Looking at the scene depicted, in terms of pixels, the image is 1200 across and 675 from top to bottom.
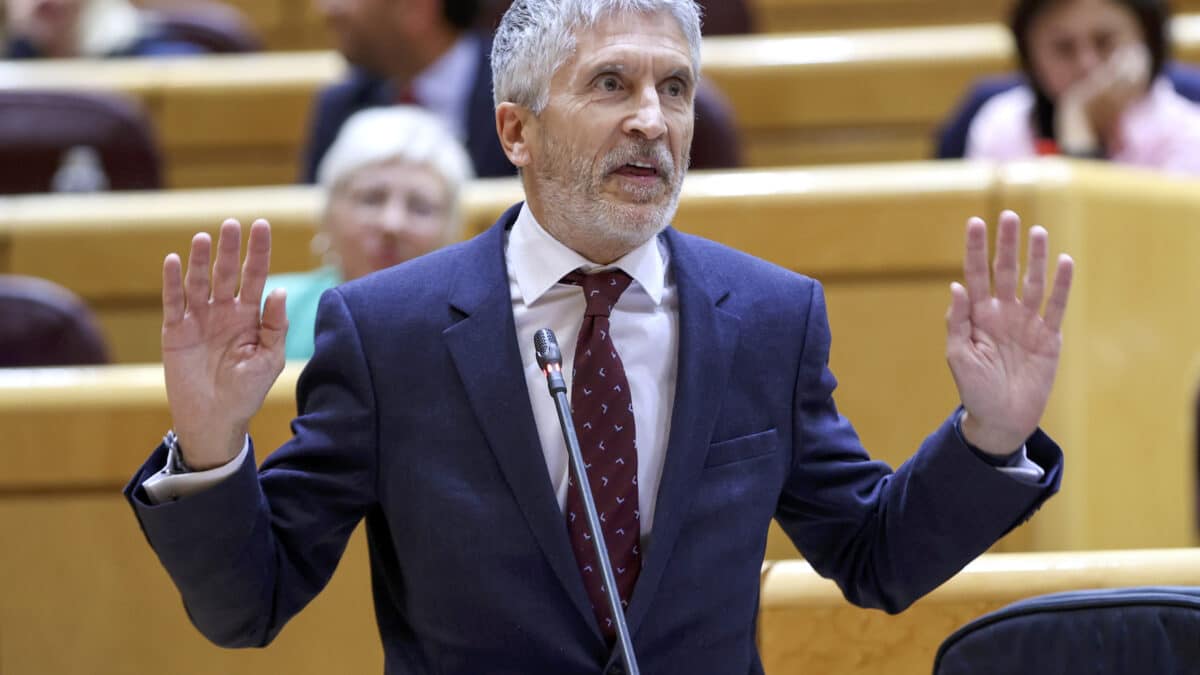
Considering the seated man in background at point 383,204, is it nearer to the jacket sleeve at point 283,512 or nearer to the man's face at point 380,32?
the man's face at point 380,32

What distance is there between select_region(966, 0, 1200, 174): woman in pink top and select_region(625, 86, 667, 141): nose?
1061 millimetres

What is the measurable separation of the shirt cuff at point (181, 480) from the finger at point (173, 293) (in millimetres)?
67

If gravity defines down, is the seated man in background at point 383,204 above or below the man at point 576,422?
below

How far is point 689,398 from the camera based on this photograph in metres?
0.82

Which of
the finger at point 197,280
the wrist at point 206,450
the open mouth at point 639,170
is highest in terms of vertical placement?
the open mouth at point 639,170

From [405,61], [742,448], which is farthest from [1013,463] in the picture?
[405,61]

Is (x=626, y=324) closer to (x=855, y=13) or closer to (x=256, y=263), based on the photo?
(x=256, y=263)

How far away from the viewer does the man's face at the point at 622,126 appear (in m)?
0.81

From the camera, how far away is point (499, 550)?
2.63 ft

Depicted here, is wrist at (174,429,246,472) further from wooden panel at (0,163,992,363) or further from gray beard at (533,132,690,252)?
wooden panel at (0,163,992,363)

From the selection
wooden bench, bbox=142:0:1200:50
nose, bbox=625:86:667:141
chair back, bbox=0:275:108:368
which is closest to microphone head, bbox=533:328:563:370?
nose, bbox=625:86:667:141

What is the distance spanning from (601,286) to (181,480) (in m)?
0.22

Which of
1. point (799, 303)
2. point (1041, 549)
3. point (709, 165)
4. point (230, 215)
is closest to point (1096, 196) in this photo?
point (1041, 549)

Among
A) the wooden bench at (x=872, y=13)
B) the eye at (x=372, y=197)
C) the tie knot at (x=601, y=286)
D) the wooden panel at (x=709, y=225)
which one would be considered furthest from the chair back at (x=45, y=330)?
the wooden bench at (x=872, y=13)
